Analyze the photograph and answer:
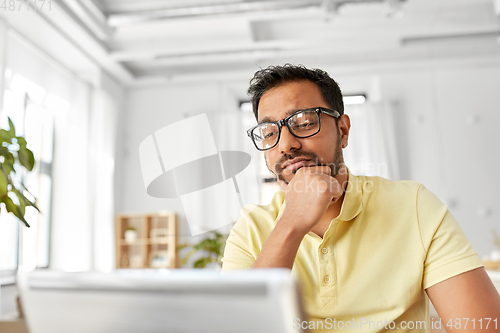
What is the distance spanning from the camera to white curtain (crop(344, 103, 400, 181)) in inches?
235

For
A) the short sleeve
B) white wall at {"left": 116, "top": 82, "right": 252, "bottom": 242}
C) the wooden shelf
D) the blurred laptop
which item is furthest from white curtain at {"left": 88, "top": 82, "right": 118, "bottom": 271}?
the blurred laptop

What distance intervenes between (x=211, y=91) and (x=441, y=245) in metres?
5.87

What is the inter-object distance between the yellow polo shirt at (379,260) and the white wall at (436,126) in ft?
16.5

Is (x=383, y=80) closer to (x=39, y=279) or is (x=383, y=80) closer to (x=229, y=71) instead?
(x=229, y=71)

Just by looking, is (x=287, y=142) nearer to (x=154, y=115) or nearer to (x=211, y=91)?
(x=211, y=91)

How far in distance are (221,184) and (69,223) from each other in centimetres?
204

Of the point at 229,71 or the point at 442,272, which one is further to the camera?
the point at 229,71

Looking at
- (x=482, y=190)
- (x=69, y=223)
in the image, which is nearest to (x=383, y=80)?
(x=482, y=190)

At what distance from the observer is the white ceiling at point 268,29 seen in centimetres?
445

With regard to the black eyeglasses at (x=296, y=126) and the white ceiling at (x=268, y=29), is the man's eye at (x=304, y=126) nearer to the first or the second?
the black eyeglasses at (x=296, y=126)

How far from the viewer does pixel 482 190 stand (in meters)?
5.93

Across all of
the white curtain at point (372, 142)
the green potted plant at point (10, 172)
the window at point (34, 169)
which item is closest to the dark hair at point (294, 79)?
the green potted plant at point (10, 172)

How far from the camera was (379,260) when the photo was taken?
3.52ft

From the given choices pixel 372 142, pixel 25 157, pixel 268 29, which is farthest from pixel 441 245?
pixel 372 142
